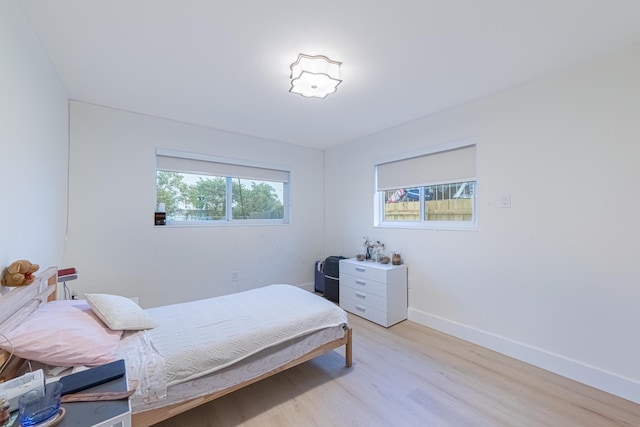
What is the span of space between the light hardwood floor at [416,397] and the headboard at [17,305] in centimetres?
86

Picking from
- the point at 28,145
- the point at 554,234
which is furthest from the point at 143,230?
the point at 554,234

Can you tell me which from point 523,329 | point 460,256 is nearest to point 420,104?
point 460,256

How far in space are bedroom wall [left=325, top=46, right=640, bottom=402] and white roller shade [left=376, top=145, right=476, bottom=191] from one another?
131mm

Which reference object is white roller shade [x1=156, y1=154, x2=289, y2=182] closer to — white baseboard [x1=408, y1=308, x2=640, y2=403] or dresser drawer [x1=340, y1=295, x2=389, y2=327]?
dresser drawer [x1=340, y1=295, x2=389, y2=327]

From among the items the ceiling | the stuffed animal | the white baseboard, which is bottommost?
the white baseboard

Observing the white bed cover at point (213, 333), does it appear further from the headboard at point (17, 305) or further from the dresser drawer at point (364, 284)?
the dresser drawer at point (364, 284)

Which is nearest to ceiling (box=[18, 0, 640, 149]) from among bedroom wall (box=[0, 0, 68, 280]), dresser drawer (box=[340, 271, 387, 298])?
bedroom wall (box=[0, 0, 68, 280])

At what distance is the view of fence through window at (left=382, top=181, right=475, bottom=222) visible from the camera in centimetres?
281

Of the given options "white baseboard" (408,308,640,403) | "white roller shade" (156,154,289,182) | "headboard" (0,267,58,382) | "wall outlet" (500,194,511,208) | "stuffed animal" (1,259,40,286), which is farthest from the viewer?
"white roller shade" (156,154,289,182)

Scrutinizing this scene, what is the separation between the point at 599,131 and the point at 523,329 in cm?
163

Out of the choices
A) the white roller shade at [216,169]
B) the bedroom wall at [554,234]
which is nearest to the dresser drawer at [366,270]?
the bedroom wall at [554,234]

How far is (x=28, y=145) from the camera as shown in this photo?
1.64 metres

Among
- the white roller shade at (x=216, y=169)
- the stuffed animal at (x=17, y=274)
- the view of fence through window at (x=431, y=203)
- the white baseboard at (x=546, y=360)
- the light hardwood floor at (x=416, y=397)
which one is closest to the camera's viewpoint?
the stuffed animal at (x=17, y=274)

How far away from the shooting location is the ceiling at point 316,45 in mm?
1490
